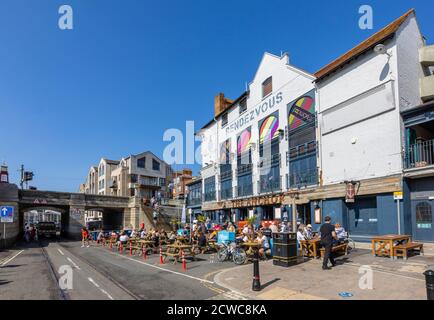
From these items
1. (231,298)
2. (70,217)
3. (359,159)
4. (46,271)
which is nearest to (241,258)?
(231,298)

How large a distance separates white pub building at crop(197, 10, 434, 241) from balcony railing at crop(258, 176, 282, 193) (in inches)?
3.5

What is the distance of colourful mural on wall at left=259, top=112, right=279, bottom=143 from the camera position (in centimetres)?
2538

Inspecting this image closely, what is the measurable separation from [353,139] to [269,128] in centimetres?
898

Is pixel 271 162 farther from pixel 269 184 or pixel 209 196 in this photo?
pixel 209 196

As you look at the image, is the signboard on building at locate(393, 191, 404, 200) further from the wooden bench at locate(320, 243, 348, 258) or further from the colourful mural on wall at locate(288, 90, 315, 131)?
the colourful mural on wall at locate(288, 90, 315, 131)

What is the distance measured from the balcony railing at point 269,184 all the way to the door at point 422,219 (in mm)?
10332

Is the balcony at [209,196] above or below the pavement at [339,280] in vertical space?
above

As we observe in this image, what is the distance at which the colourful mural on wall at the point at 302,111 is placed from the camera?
2153 centimetres

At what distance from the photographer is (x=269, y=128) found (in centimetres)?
2625

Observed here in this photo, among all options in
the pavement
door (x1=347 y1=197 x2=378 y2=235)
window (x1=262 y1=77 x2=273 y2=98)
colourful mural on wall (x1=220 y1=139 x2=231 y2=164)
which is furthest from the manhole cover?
colourful mural on wall (x1=220 y1=139 x2=231 y2=164)

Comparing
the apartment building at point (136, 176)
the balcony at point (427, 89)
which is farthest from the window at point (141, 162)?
the balcony at point (427, 89)

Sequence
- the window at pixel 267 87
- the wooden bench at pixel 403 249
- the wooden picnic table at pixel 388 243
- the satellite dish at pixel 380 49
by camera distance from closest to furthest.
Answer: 1. the wooden bench at pixel 403 249
2. the wooden picnic table at pixel 388 243
3. the satellite dish at pixel 380 49
4. the window at pixel 267 87

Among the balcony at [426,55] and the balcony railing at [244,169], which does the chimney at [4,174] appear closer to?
the balcony railing at [244,169]
